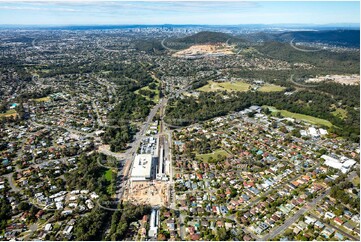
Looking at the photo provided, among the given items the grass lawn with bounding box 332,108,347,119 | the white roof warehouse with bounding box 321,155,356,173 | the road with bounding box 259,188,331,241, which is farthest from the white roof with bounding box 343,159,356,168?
the grass lawn with bounding box 332,108,347,119

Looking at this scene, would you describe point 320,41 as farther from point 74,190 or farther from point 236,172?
point 74,190

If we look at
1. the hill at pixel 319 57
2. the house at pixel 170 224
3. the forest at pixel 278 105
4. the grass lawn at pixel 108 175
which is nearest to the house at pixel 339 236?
the house at pixel 170 224

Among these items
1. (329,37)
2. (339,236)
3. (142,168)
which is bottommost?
(339,236)

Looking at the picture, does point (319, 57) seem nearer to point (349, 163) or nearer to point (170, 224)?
point (349, 163)

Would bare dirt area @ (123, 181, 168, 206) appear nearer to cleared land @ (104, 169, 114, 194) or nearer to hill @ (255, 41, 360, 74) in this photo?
cleared land @ (104, 169, 114, 194)

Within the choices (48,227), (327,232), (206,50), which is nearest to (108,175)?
(48,227)

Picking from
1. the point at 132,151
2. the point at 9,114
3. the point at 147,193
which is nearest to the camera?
the point at 147,193

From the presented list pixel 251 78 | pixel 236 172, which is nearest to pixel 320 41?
pixel 251 78
